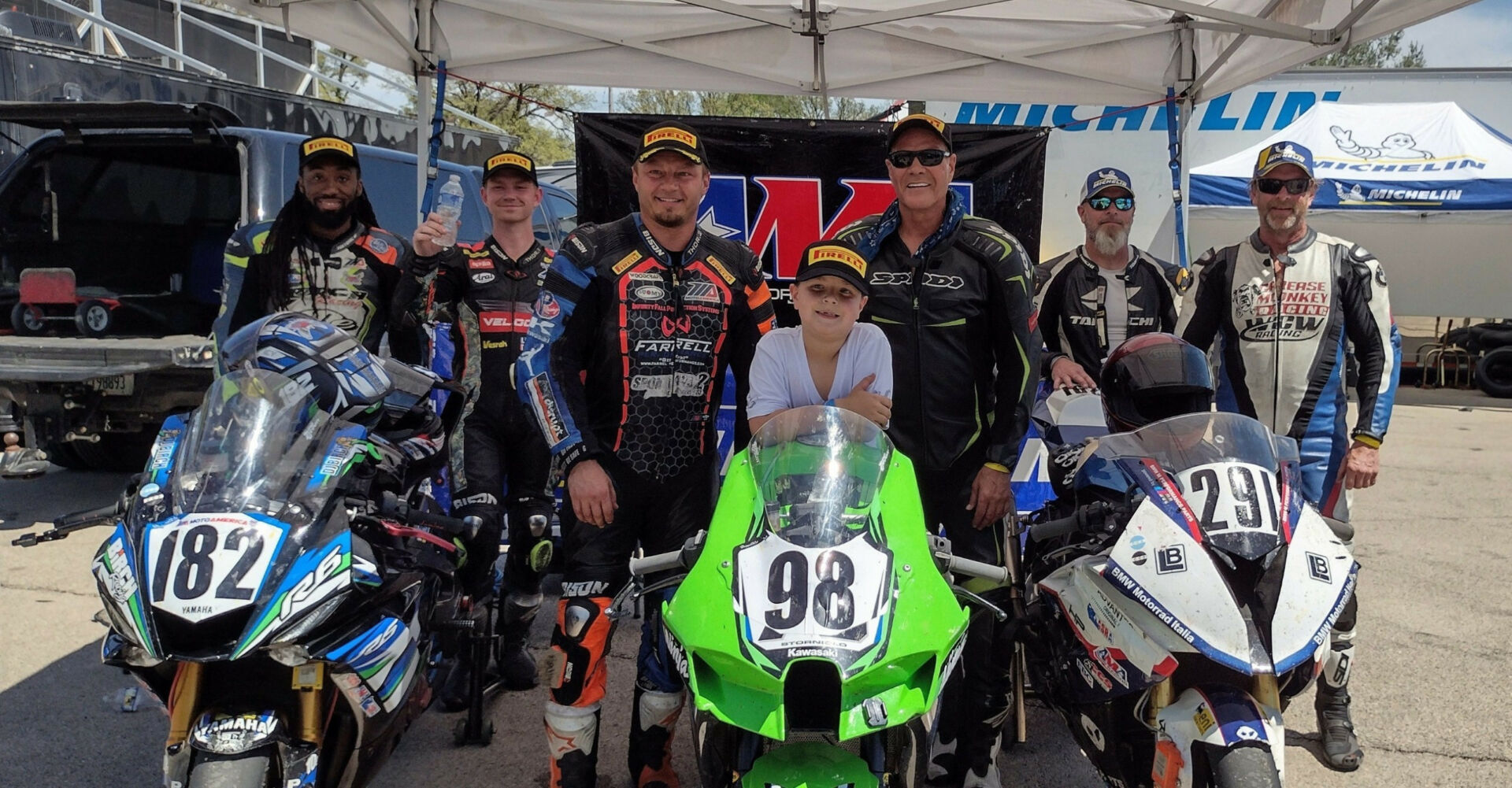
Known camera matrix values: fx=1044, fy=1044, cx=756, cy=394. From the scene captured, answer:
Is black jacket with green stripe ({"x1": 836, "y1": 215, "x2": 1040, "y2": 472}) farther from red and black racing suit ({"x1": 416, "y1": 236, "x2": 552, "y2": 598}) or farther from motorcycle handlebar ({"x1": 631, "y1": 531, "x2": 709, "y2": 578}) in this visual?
red and black racing suit ({"x1": 416, "y1": 236, "x2": 552, "y2": 598})

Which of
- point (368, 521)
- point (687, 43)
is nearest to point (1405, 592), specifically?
point (687, 43)

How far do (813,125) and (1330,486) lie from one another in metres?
2.99

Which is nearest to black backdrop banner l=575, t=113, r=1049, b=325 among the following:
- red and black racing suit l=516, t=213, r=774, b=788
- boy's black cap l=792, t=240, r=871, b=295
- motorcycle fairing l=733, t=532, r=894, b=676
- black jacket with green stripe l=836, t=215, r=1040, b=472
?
black jacket with green stripe l=836, t=215, r=1040, b=472

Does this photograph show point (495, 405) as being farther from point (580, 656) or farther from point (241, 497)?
point (241, 497)

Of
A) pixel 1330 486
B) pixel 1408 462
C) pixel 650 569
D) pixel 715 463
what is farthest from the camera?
pixel 1408 462

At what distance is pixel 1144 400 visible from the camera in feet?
10.3

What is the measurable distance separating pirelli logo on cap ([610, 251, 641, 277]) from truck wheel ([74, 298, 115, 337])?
4.55 m

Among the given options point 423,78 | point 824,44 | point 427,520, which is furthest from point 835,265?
point 423,78

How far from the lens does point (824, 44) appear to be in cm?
560

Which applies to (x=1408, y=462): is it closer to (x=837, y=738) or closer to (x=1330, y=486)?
(x=1330, y=486)

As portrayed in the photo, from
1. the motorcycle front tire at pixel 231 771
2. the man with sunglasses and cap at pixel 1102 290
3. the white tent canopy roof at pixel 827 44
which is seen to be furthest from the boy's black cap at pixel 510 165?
the motorcycle front tire at pixel 231 771

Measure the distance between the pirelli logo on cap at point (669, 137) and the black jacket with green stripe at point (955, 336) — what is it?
2.54ft

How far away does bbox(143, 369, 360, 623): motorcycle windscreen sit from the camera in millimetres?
2219

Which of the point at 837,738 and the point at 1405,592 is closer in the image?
the point at 837,738
